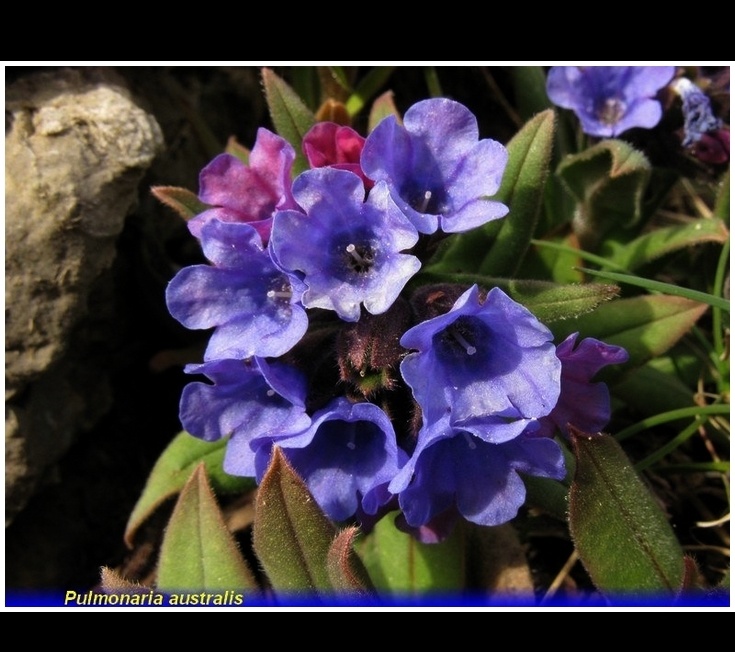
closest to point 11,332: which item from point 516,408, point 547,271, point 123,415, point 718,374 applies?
point 123,415

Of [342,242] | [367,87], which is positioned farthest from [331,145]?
[367,87]

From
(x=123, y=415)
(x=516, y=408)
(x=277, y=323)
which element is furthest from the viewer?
(x=123, y=415)

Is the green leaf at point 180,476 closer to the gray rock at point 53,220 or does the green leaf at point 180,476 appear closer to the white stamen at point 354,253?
the gray rock at point 53,220

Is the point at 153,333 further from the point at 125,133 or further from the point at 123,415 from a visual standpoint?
the point at 125,133

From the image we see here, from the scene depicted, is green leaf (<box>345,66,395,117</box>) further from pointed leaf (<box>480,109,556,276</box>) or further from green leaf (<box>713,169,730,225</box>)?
green leaf (<box>713,169,730,225</box>)

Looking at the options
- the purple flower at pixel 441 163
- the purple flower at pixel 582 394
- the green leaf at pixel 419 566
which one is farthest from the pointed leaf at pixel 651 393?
the purple flower at pixel 441 163

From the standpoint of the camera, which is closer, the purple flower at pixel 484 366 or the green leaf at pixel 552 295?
the purple flower at pixel 484 366

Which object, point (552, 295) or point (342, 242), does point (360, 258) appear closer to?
point (342, 242)
